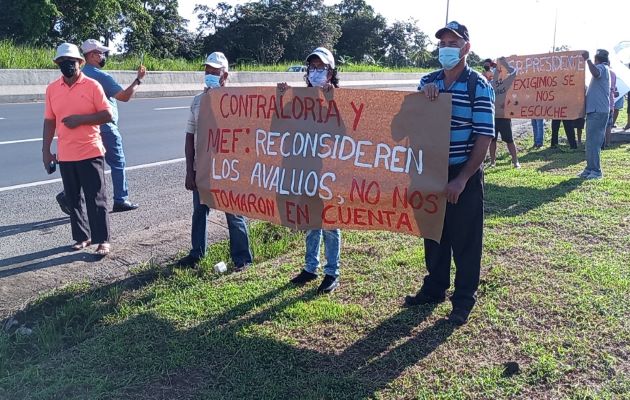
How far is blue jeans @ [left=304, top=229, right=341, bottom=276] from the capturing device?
4.65 metres

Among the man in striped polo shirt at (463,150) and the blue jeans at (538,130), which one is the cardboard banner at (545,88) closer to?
the blue jeans at (538,130)

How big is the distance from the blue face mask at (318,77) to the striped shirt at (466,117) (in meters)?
0.95

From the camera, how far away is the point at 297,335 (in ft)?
12.9

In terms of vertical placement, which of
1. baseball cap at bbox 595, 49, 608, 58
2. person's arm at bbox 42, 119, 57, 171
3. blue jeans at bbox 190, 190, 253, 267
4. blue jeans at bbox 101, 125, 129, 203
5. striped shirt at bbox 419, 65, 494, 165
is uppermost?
baseball cap at bbox 595, 49, 608, 58

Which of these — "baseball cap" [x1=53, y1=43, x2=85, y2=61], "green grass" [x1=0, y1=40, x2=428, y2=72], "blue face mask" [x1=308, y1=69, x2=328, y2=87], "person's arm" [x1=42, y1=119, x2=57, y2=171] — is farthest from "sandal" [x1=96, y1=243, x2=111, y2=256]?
"green grass" [x1=0, y1=40, x2=428, y2=72]

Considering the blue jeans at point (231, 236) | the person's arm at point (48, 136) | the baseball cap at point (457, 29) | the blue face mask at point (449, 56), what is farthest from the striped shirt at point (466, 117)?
the person's arm at point (48, 136)

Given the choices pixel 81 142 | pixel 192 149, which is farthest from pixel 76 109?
pixel 192 149

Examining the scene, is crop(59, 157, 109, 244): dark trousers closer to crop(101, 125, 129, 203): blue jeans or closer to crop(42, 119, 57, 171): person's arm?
crop(42, 119, 57, 171): person's arm

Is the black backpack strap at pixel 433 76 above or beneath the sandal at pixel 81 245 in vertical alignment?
above

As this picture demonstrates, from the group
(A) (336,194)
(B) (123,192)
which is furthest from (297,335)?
(B) (123,192)

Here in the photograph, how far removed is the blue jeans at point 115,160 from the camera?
267 inches

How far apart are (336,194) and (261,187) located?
2.14ft

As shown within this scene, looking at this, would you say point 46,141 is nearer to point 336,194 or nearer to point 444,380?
point 336,194

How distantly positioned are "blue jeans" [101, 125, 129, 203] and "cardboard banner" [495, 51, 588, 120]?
6123 millimetres
